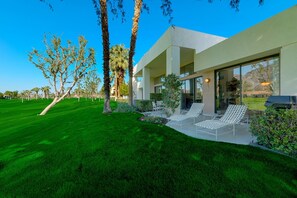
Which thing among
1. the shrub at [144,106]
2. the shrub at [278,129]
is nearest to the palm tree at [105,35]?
the shrub at [144,106]

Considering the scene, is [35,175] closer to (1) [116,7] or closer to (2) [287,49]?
(1) [116,7]

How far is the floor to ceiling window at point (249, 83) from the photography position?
635 centimetres

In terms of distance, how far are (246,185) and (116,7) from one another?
8358mm

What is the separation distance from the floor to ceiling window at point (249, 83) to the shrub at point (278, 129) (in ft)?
12.1

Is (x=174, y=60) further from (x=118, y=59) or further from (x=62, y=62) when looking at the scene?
(x=118, y=59)

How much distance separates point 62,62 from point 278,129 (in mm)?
15554

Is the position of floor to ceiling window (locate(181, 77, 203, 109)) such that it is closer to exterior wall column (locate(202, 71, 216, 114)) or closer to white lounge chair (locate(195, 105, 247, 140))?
exterior wall column (locate(202, 71, 216, 114))

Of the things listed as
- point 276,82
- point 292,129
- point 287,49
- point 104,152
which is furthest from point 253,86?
point 104,152

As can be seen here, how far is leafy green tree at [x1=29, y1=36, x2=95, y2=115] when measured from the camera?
12.4m

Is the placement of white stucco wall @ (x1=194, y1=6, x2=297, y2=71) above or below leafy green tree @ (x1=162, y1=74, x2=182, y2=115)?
above

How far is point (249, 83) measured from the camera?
736 centimetres

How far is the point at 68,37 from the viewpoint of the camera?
1332cm

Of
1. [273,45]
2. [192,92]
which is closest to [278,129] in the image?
[273,45]

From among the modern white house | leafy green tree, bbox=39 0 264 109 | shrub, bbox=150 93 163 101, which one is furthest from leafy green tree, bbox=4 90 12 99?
the modern white house
